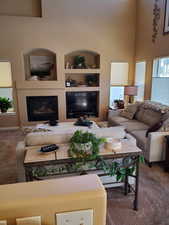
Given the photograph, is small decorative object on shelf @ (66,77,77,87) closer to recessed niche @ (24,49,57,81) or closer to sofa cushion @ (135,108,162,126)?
recessed niche @ (24,49,57,81)

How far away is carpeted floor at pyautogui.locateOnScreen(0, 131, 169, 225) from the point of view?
207 cm

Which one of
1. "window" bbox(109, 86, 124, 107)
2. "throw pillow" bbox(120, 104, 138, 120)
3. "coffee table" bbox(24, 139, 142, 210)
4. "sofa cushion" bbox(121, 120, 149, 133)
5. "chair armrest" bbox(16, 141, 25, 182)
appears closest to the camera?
"coffee table" bbox(24, 139, 142, 210)

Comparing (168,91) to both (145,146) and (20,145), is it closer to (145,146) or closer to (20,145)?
(145,146)

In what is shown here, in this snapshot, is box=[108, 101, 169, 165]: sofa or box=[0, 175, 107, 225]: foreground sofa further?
box=[108, 101, 169, 165]: sofa

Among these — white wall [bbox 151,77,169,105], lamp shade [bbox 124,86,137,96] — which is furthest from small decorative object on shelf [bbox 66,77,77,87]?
white wall [bbox 151,77,169,105]

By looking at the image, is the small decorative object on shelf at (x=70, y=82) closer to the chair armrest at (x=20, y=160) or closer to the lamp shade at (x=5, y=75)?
the lamp shade at (x=5, y=75)

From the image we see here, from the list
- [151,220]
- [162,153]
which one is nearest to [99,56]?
[162,153]

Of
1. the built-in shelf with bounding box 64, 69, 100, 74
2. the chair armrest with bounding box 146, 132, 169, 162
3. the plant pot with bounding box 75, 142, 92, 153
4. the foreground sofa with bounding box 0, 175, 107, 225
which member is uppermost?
the built-in shelf with bounding box 64, 69, 100, 74

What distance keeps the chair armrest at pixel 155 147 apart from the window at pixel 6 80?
4.40 meters

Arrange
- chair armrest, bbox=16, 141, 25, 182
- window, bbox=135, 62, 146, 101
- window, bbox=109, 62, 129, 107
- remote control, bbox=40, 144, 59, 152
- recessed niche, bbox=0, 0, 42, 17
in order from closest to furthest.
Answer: remote control, bbox=40, 144, 59, 152, chair armrest, bbox=16, 141, 25, 182, recessed niche, bbox=0, 0, 42, 17, window, bbox=135, 62, 146, 101, window, bbox=109, 62, 129, 107

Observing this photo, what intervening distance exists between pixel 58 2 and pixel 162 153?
16.1 ft

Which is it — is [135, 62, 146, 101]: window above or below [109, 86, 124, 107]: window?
above

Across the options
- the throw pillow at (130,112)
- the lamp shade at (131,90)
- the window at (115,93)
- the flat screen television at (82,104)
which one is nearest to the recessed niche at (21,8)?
the flat screen television at (82,104)

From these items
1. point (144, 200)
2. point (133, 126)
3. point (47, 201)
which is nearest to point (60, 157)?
point (47, 201)
